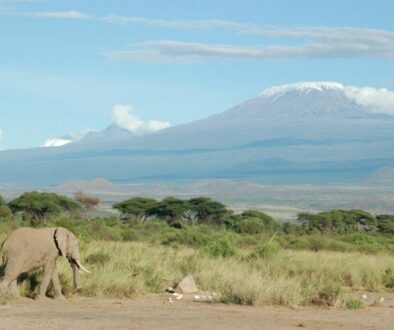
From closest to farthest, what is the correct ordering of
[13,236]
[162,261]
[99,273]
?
1. [13,236]
2. [99,273]
3. [162,261]

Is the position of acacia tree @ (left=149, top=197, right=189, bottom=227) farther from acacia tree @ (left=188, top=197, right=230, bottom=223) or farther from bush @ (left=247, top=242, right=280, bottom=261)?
bush @ (left=247, top=242, right=280, bottom=261)

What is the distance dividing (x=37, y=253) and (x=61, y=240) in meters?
0.43

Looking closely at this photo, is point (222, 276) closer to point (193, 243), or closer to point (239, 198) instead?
point (193, 243)

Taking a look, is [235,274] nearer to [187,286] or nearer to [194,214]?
[187,286]

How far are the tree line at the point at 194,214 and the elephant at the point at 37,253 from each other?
3202cm

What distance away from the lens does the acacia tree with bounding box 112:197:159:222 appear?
5694 centimetres

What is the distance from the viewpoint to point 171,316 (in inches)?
566

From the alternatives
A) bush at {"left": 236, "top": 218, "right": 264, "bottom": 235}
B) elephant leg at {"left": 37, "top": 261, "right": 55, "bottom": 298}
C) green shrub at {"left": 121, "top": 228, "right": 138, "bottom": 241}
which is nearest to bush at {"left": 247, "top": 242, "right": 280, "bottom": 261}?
elephant leg at {"left": 37, "top": 261, "right": 55, "bottom": 298}

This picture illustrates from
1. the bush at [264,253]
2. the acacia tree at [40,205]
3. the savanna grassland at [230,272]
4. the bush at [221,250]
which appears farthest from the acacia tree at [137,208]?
the bush at [264,253]

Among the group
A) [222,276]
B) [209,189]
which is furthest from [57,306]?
[209,189]

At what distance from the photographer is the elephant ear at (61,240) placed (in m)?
15.6

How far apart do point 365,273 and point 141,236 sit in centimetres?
1451

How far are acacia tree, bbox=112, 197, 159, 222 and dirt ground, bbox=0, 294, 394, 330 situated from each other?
40.1 meters

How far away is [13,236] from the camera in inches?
607
